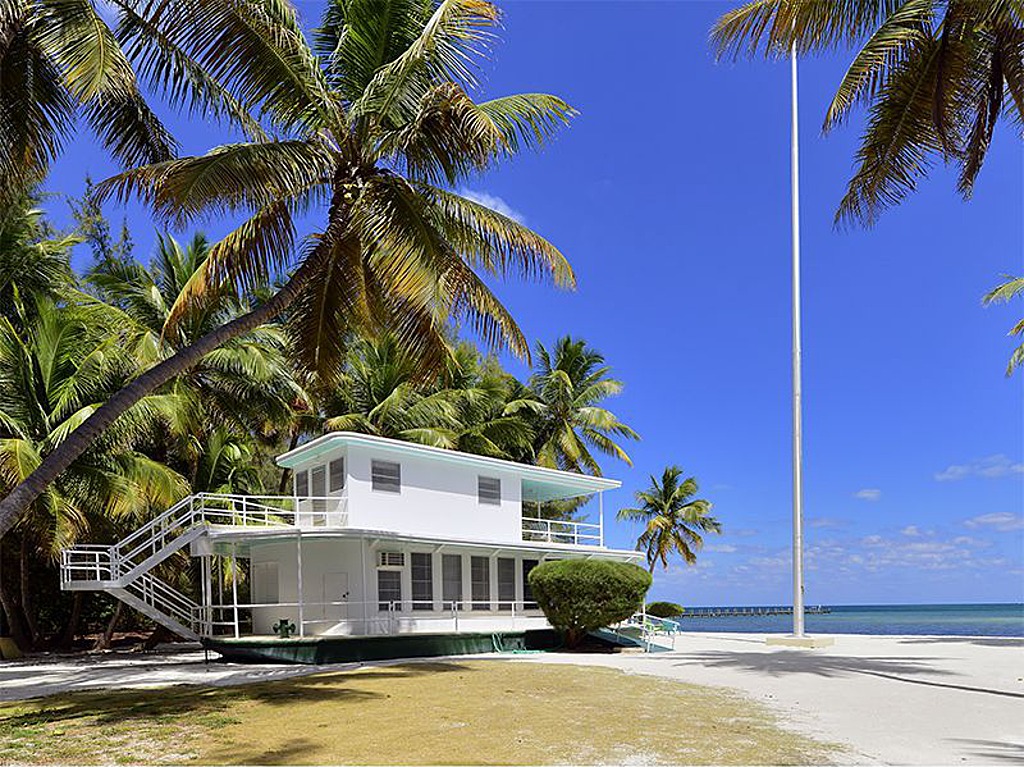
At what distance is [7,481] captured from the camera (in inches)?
811

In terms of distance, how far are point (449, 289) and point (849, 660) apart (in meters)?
11.9

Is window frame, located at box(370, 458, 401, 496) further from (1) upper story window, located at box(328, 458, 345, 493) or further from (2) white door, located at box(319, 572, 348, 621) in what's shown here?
(2) white door, located at box(319, 572, 348, 621)

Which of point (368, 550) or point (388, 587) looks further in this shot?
point (388, 587)

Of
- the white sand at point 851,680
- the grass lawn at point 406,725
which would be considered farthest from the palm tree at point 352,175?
the white sand at point 851,680

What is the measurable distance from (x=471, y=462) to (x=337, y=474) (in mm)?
3766

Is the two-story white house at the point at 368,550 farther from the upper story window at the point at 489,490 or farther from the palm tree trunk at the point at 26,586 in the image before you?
the palm tree trunk at the point at 26,586

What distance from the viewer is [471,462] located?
24.6 meters

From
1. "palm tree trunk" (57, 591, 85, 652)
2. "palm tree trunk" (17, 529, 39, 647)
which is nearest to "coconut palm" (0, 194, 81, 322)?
"palm tree trunk" (17, 529, 39, 647)

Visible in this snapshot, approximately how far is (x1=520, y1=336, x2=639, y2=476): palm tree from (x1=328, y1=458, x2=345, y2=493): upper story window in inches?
567

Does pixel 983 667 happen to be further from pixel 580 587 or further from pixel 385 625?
pixel 385 625

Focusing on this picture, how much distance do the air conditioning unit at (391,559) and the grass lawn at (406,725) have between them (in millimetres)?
7872

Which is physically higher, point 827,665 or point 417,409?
point 417,409

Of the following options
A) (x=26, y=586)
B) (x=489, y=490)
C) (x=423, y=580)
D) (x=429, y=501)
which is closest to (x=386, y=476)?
(x=429, y=501)

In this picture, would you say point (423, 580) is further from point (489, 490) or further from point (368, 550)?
point (489, 490)
